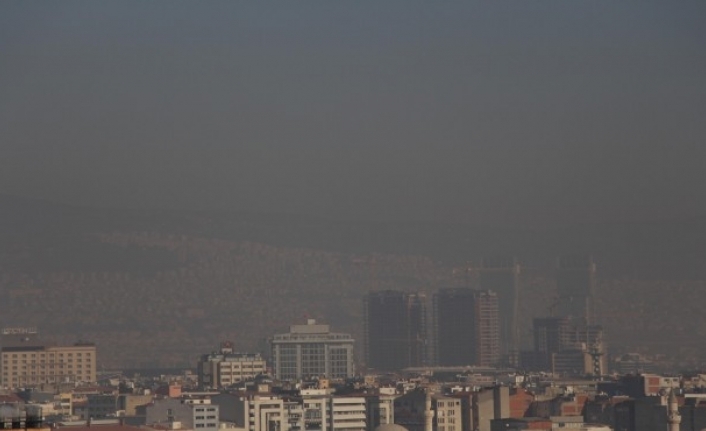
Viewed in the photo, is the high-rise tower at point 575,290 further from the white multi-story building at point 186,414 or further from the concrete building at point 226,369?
the white multi-story building at point 186,414

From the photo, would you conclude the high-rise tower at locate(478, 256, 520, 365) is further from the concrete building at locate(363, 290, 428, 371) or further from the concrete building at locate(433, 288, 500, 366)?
the concrete building at locate(363, 290, 428, 371)

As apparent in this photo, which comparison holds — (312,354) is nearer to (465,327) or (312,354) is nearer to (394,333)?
(394,333)

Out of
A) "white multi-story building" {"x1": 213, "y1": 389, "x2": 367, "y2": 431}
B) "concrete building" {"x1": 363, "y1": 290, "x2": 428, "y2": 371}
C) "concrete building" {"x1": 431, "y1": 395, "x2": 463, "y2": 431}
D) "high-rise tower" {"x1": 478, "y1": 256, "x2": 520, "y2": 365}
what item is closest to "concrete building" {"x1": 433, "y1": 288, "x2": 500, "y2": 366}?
"high-rise tower" {"x1": 478, "y1": 256, "x2": 520, "y2": 365}

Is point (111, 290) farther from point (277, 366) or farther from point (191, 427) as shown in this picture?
point (191, 427)

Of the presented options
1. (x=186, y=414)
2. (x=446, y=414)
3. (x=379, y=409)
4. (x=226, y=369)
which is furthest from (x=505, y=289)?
(x=186, y=414)

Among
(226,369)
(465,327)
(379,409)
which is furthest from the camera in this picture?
(465,327)
